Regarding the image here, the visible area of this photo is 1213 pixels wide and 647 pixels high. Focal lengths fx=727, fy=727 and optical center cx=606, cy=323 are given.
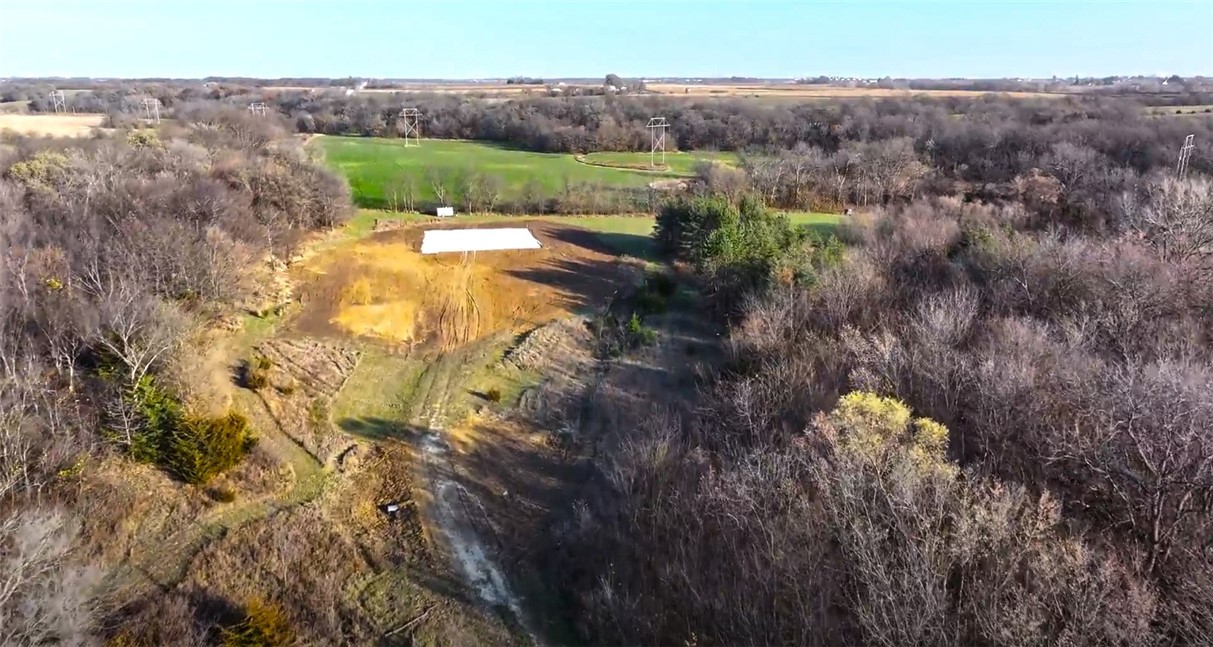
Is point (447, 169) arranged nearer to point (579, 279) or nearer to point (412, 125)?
point (579, 279)

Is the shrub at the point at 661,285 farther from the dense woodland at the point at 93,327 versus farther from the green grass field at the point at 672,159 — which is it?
the green grass field at the point at 672,159

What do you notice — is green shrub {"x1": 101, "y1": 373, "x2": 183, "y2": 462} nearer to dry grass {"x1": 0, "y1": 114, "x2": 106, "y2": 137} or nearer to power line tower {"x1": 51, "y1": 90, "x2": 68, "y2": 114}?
dry grass {"x1": 0, "y1": 114, "x2": 106, "y2": 137}

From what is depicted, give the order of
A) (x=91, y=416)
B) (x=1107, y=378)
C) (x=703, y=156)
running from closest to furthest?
(x=1107, y=378)
(x=91, y=416)
(x=703, y=156)

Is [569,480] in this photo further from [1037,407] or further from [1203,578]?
[1203,578]

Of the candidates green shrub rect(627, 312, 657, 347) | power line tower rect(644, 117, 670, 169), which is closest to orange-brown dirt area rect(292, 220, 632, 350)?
green shrub rect(627, 312, 657, 347)

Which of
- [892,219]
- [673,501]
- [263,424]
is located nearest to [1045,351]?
[673,501]
